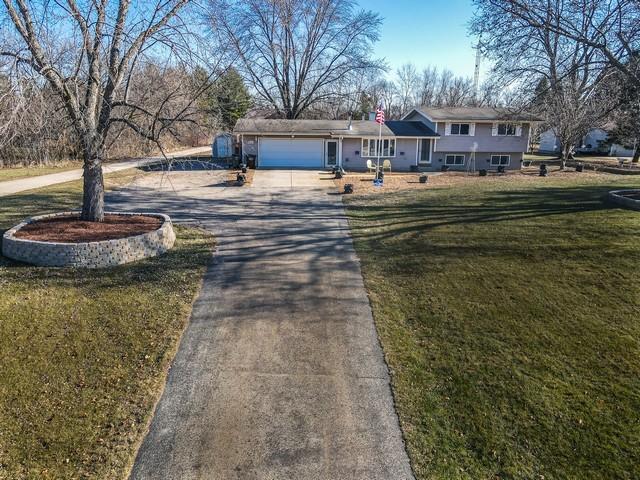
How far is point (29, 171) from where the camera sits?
25.7 metres

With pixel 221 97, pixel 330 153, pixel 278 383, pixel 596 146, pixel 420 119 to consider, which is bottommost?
pixel 278 383

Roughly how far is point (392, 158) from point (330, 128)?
15.6 feet

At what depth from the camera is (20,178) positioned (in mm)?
22500

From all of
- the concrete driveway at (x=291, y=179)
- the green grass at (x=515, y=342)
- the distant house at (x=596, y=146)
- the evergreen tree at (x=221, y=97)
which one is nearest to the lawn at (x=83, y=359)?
the green grass at (x=515, y=342)

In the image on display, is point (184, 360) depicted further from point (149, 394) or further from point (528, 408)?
point (528, 408)

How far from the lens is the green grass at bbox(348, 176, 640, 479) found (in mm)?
3820

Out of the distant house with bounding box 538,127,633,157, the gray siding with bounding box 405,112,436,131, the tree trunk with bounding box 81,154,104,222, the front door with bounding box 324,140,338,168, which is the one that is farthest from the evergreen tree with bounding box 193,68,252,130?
the distant house with bounding box 538,127,633,157

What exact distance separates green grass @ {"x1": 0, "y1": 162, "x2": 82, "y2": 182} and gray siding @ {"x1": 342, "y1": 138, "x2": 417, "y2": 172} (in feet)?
60.0

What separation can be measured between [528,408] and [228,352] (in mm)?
3540

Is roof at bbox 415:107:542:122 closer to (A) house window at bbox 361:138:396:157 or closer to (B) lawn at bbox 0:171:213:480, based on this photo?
(A) house window at bbox 361:138:396:157

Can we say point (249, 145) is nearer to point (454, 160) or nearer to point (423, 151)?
point (423, 151)

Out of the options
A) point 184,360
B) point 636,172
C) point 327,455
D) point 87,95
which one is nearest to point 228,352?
point 184,360

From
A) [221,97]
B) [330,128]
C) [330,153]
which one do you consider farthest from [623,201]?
[330,128]

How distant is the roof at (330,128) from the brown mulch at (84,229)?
17654 millimetres
